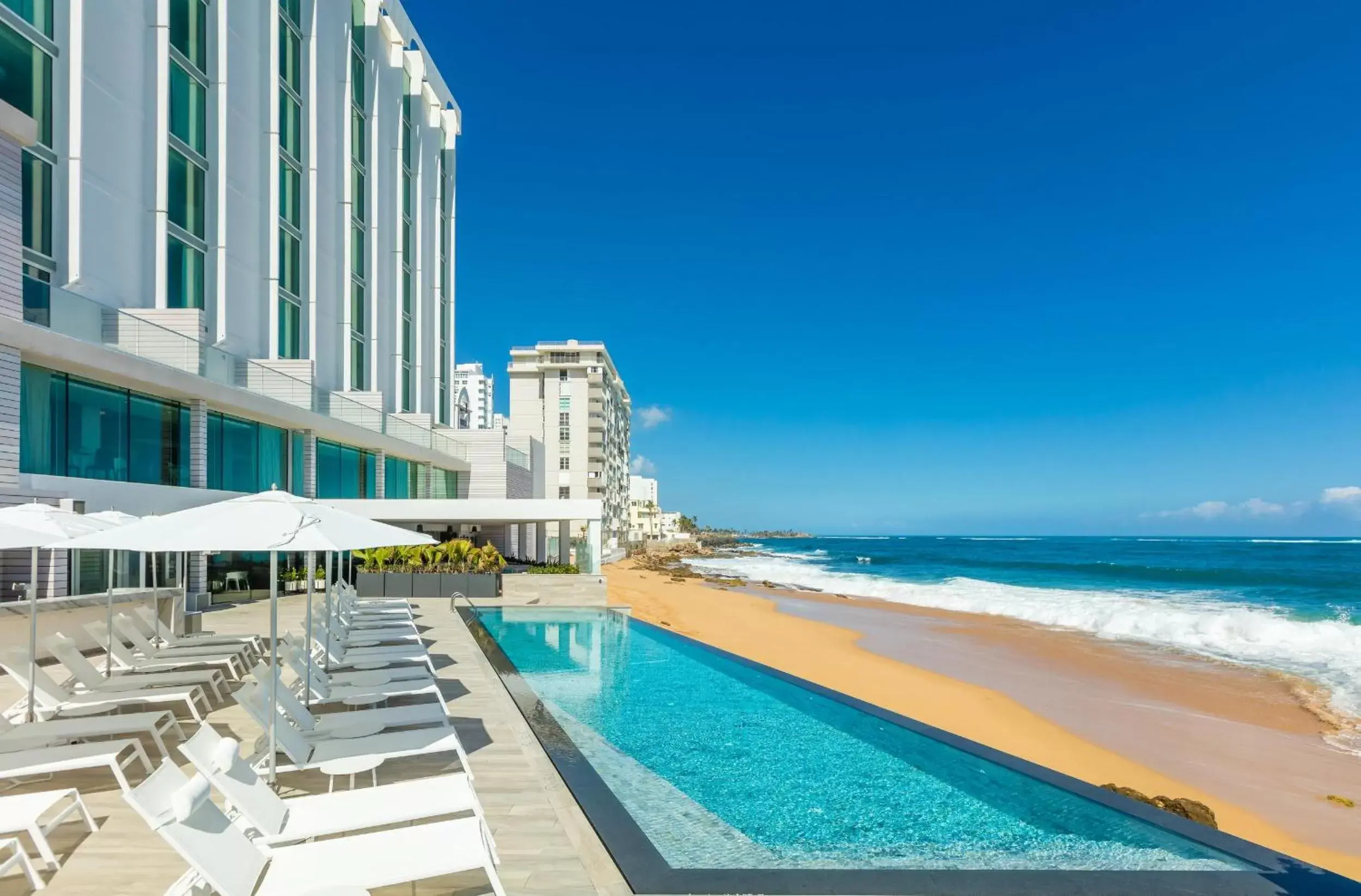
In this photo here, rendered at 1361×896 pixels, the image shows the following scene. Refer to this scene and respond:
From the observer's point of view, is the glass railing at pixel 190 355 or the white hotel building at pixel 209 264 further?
the white hotel building at pixel 209 264

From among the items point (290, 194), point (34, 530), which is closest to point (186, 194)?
point (290, 194)

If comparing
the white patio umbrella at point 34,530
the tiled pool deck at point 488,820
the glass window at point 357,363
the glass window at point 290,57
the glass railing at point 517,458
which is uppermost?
the glass window at point 290,57

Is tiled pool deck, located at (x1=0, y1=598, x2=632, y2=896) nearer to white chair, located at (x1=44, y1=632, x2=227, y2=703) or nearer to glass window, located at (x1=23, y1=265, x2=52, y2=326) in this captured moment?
white chair, located at (x1=44, y1=632, x2=227, y2=703)

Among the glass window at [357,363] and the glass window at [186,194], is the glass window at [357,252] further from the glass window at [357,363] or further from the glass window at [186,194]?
the glass window at [186,194]

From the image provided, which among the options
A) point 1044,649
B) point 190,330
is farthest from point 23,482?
point 1044,649

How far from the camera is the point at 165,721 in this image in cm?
707

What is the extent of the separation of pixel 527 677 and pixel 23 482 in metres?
8.91

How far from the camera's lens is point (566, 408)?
212ft

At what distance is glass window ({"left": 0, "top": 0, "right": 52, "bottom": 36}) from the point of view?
559 inches

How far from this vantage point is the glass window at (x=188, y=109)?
18.5 metres

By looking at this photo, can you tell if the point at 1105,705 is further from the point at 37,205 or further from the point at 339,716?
the point at 37,205

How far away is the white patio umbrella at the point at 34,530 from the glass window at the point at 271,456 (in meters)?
13.5

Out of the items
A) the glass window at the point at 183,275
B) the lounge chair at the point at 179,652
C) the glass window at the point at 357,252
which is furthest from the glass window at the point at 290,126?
the lounge chair at the point at 179,652

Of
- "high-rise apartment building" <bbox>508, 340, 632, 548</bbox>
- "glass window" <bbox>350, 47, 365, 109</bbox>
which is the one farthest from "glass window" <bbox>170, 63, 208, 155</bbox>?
"high-rise apartment building" <bbox>508, 340, 632, 548</bbox>
